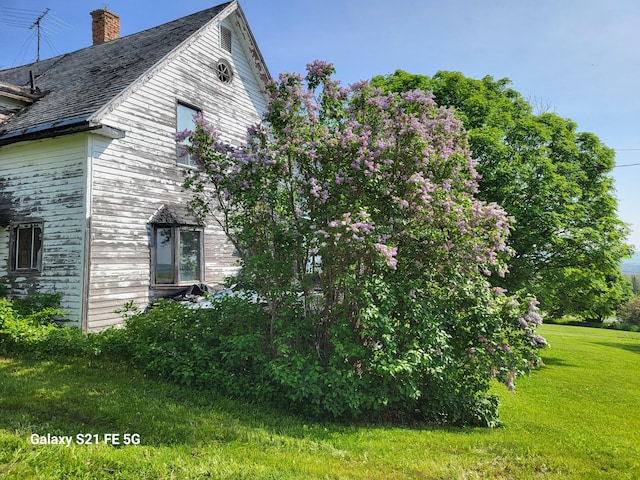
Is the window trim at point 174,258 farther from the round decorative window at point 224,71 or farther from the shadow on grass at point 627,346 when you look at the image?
the shadow on grass at point 627,346

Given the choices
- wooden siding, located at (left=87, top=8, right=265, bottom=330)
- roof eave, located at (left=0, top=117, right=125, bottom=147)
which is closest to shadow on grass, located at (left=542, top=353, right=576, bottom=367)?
wooden siding, located at (left=87, top=8, right=265, bottom=330)

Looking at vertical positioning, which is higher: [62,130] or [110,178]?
[62,130]

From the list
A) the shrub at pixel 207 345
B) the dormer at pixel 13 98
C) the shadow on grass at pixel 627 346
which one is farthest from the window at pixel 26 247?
the shadow on grass at pixel 627 346

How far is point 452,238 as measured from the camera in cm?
666

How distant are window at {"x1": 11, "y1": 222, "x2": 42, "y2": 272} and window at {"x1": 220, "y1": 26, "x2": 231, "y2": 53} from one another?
8.59m

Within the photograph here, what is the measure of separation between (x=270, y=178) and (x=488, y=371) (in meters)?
4.53

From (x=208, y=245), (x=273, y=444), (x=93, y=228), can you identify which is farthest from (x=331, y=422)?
(x=208, y=245)

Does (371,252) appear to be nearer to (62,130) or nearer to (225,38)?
(62,130)

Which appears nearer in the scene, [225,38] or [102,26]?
[225,38]

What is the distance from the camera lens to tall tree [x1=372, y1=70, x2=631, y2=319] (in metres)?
12.6

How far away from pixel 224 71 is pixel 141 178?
18.7 feet

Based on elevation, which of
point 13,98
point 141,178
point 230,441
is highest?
point 13,98

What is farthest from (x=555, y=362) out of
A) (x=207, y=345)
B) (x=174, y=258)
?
(x=174, y=258)

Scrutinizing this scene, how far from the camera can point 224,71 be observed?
14805 millimetres
